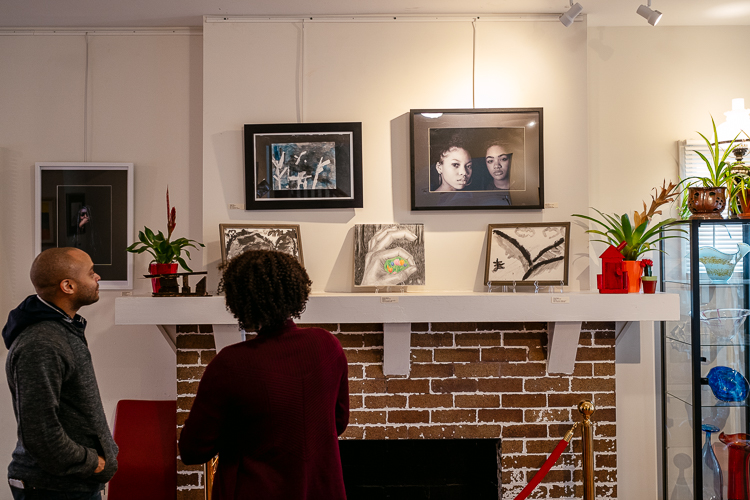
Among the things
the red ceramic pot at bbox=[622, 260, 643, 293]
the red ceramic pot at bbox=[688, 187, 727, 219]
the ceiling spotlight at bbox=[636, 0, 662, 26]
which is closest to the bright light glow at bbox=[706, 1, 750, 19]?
the ceiling spotlight at bbox=[636, 0, 662, 26]

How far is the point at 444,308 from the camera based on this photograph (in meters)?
2.70

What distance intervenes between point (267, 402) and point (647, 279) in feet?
7.14

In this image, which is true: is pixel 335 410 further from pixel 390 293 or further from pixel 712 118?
pixel 712 118

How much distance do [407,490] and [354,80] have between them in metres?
2.35

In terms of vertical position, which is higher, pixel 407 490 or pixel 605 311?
pixel 605 311

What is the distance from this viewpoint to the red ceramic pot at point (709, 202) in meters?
2.78

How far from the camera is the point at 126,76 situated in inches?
125

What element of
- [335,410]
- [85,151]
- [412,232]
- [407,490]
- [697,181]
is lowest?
[407,490]

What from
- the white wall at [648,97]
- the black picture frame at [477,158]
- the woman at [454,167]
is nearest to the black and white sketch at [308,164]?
the black picture frame at [477,158]

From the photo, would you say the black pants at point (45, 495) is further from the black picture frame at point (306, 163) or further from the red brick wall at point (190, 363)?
the black picture frame at point (306, 163)

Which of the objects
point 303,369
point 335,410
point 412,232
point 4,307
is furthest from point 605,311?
point 4,307

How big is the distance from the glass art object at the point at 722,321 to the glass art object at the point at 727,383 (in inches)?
6.7

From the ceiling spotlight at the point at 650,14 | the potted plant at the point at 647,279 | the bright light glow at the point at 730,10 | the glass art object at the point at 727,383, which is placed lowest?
the glass art object at the point at 727,383

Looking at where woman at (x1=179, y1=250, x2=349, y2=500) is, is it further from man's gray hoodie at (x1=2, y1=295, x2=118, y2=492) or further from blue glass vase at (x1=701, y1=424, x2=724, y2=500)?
blue glass vase at (x1=701, y1=424, x2=724, y2=500)
